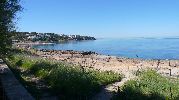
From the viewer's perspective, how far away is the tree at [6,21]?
94.0ft

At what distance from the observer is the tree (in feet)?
94.0

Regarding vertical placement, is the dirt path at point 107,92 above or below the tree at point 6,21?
below

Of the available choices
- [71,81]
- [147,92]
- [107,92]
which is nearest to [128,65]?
[107,92]

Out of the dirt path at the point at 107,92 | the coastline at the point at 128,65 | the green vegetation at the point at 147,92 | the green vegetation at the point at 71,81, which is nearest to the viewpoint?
the green vegetation at the point at 147,92

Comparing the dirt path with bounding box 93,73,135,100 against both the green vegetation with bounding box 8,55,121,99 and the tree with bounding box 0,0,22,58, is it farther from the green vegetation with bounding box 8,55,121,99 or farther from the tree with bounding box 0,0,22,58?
the tree with bounding box 0,0,22,58

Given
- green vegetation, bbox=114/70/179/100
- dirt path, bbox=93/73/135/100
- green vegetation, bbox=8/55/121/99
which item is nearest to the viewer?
green vegetation, bbox=114/70/179/100

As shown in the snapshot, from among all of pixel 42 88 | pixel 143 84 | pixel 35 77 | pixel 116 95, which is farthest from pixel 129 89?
pixel 35 77

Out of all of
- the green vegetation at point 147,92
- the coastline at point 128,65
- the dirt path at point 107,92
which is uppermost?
the green vegetation at point 147,92

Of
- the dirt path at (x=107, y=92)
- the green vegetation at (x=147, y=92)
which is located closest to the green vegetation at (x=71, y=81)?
the dirt path at (x=107, y=92)

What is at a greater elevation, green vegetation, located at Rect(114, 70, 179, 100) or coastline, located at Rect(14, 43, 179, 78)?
green vegetation, located at Rect(114, 70, 179, 100)

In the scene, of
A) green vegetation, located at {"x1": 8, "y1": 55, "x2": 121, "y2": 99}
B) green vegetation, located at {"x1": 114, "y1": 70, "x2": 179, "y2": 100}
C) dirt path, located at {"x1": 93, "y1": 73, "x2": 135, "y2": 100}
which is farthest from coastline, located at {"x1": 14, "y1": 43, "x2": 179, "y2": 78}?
green vegetation, located at {"x1": 114, "y1": 70, "x2": 179, "y2": 100}

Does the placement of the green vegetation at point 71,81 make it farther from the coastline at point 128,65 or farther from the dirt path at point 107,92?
the coastline at point 128,65

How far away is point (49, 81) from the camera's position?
30.3m

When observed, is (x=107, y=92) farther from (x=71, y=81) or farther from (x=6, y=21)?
(x=6, y=21)
